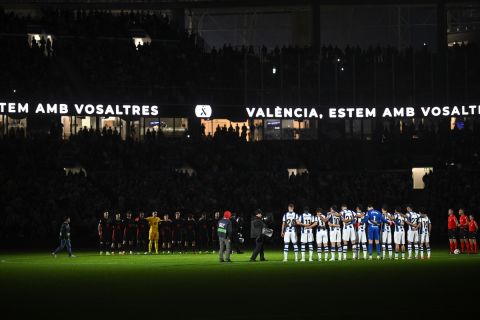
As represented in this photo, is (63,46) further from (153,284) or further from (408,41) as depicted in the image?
(153,284)

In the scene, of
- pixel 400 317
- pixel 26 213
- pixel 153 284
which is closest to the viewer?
pixel 400 317

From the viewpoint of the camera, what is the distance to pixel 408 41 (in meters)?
76.1

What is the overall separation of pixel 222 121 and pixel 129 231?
2201cm

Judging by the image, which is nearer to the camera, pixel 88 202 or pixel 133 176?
pixel 88 202

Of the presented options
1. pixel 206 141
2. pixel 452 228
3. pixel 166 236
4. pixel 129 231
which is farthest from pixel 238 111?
pixel 452 228

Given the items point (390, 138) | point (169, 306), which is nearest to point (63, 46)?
point (390, 138)

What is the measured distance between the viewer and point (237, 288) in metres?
25.4

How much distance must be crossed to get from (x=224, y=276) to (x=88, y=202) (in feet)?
88.6

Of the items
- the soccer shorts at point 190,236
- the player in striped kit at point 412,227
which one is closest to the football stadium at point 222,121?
the soccer shorts at point 190,236

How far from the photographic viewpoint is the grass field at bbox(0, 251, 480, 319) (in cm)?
1986

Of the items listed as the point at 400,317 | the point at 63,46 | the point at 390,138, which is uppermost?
the point at 63,46

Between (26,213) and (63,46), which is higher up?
(63,46)

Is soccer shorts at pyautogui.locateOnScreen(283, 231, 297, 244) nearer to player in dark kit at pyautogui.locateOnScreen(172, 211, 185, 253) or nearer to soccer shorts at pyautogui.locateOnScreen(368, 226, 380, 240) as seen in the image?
soccer shorts at pyautogui.locateOnScreen(368, 226, 380, 240)

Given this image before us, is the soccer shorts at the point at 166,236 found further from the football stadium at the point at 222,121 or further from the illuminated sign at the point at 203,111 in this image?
the illuminated sign at the point at 203,111
